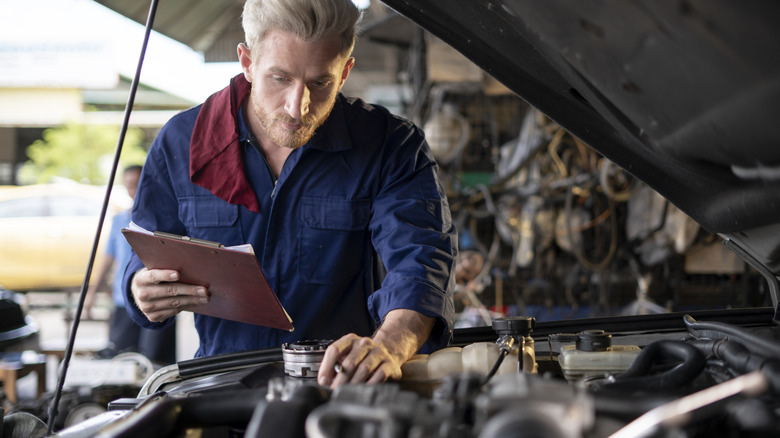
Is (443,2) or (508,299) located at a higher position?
(443,2)

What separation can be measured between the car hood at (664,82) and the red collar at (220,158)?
24.2 inches

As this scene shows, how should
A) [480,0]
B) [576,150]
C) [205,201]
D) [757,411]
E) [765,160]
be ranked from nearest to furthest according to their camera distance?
[757,411], [765,160], [480,0], [205,201], [576,150]

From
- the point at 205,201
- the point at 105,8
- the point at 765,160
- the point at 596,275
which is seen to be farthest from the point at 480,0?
the point at 596,275

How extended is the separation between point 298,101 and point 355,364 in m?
0.62

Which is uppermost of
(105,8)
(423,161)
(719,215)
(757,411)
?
(105,8)

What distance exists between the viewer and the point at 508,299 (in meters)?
→ 5.14

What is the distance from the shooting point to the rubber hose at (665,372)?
2.54 ft

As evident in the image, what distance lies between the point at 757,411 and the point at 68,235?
713 centimetres

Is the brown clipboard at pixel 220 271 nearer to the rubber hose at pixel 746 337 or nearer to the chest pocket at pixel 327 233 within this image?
the chest pocket at pixel 327 233

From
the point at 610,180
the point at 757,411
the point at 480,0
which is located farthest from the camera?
the point at 610,180

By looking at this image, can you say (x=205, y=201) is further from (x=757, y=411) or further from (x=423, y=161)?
(x=757, y=411)

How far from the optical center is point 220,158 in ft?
5.17

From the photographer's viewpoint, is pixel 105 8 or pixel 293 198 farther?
pixel 105 8

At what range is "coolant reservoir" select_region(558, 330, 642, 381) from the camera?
97 centimetres
